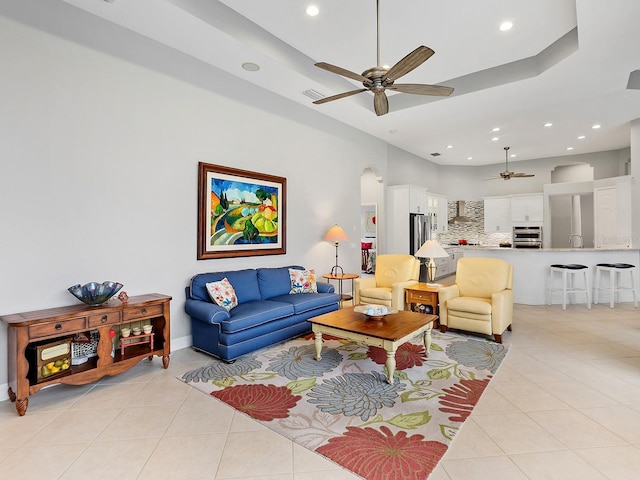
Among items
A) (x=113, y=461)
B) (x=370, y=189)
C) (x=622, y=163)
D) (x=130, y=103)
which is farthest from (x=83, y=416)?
(x=622, y=163)

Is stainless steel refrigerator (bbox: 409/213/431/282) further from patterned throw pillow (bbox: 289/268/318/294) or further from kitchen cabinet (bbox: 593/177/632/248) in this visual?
kitchen cabinet (bbox: 593/177/632/248)

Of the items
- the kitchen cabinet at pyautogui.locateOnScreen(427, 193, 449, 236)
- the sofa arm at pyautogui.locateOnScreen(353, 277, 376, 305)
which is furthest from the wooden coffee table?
the kitchen cabinet at pyautogui.locateOnScreen(427, 193, 449, 236)

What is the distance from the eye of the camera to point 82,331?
2881 mm

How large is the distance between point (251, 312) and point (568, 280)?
5.84m

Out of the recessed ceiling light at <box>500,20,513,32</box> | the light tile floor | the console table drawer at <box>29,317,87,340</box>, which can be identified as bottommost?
the light tile floor

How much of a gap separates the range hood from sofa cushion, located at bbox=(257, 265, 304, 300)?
6.81 metres

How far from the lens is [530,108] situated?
18.5ft

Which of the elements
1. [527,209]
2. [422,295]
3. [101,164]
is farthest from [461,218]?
[101,164]

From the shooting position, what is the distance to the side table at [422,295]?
4.66 meters

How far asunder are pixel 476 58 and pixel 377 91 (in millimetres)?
2251

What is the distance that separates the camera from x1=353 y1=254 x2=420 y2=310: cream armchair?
506 cm

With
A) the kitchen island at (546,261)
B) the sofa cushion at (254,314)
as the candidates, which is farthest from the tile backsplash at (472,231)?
the sofa cushion at (254,314)

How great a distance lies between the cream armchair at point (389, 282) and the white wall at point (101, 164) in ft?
5.32

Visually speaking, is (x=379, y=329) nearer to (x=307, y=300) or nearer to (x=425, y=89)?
(x=307, y=300)
